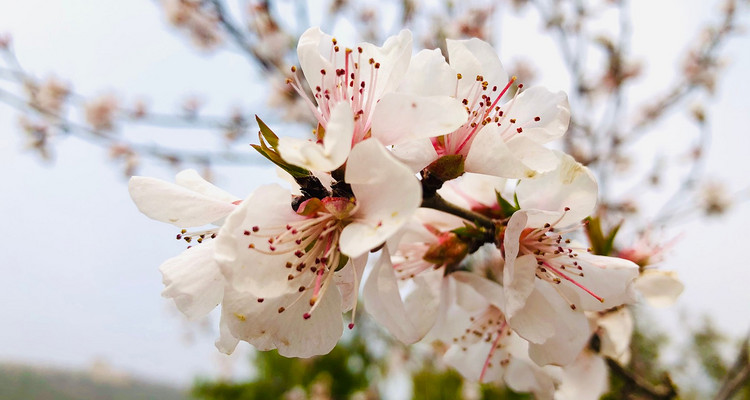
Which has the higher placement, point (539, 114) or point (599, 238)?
point (539, 114)

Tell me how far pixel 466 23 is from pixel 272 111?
1358mm

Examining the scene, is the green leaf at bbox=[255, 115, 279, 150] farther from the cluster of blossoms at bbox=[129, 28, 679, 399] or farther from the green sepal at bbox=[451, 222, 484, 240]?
the green sepal at bbox=[451, 222, 484, 240]

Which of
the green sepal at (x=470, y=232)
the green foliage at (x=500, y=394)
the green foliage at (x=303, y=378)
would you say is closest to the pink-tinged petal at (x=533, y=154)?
the green sepal at (x=470, y=232)

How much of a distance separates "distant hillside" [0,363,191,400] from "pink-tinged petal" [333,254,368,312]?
161 inches

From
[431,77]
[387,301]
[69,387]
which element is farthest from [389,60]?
[69,387]

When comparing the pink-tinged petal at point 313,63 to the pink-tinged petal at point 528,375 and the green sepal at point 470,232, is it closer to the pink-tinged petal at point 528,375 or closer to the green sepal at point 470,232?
the green sepal at point 470,232

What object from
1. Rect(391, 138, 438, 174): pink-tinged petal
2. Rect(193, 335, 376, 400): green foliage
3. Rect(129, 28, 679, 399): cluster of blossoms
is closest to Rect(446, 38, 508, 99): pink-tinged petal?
Rect(129, 28, 679, 399): cluster of blossoms

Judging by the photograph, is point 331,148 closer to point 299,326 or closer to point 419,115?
point 419,115

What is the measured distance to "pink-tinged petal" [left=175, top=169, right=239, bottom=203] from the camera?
530 mm

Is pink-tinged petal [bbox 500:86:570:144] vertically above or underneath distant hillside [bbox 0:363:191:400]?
above

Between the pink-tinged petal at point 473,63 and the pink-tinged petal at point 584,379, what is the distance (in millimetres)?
496

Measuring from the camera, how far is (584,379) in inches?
29.9

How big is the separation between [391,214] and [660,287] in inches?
21.1

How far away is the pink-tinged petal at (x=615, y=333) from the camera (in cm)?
73
